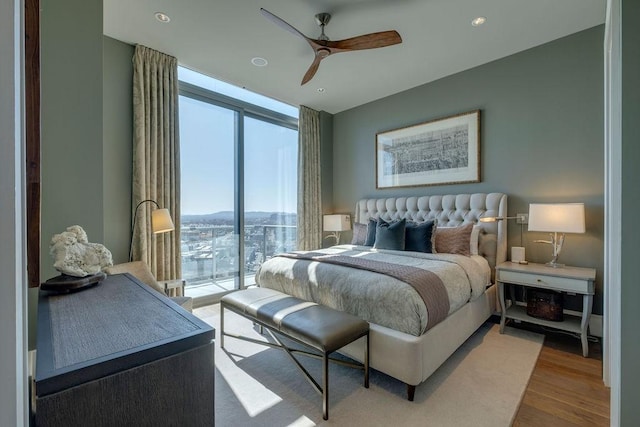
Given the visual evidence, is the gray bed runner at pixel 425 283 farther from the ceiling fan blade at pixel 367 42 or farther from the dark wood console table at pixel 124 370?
the ceiling fan blade at pixel 367 42

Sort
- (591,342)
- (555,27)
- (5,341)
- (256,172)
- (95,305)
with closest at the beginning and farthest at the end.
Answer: (5,341) < (95,305) < (591,342) < (555,27) < (256,172)

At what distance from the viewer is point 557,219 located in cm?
267

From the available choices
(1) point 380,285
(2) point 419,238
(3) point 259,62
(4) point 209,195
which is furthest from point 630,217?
(4) point 209,195

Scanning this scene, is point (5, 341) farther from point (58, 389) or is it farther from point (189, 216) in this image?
point (189, 216)

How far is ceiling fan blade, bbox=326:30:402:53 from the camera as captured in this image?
2.48 metres

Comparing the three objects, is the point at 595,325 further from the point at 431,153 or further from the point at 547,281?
the point at 431,153

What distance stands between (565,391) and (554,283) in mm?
931

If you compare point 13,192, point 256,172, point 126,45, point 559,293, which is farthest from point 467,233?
point 126,45

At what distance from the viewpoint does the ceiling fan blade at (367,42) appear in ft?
8.14

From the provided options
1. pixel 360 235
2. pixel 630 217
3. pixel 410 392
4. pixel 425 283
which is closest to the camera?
pixel 630 217

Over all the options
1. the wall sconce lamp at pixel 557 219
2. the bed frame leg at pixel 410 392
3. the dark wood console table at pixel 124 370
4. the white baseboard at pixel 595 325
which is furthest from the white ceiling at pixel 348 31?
the bed frame leg at pixel 410 392

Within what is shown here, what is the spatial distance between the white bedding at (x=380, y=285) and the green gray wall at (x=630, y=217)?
955 millimetres

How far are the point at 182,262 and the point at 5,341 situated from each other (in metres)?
3.67

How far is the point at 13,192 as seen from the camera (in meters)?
0.33
